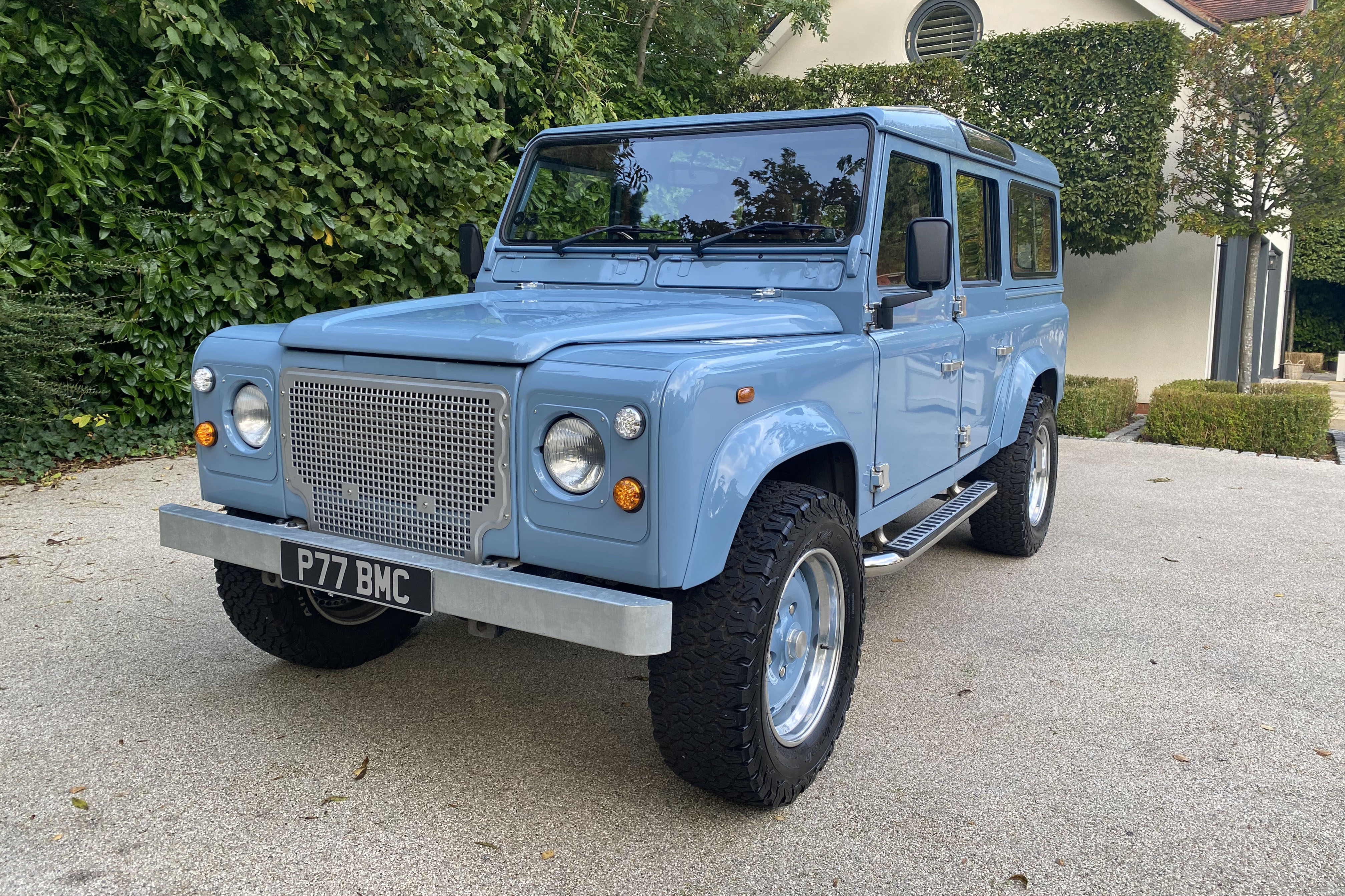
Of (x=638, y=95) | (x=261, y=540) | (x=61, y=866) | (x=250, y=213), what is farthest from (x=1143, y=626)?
(x=638, y=95)

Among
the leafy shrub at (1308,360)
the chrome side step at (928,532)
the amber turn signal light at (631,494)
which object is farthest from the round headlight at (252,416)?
the leafy shrub at (1308,360)

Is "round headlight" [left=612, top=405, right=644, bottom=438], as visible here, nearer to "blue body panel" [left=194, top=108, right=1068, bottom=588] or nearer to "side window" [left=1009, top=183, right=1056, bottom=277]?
"blue body panel" [left=194, top=108, right=1068, bottom=588]

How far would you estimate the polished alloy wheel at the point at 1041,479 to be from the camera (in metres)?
5.71

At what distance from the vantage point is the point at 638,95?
1181cm

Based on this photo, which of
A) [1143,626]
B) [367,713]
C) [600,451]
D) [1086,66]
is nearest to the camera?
[600,451]

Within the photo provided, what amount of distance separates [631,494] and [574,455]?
0.66 feet

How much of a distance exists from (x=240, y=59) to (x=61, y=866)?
6030 mm

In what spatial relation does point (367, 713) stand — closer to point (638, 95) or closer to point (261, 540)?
point (261, 540)

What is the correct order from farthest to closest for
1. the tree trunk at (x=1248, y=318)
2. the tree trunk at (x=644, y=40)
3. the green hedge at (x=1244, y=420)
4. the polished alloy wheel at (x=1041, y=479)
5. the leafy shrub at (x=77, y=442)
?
the tree trunk at (x=644, y=40), the tree trunk at (x=1248, y=318), the green hedge at (x=1244, y=420), the leafy shrub at (x=77, y=442), the polished alloy wheel at (x=1041, y=479)

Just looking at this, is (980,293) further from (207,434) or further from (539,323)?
(207,434)

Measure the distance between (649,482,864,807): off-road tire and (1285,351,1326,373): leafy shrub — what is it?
749 inches

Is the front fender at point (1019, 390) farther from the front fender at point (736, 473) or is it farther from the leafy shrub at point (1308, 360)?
the leafy shrub at point (1308, 360)

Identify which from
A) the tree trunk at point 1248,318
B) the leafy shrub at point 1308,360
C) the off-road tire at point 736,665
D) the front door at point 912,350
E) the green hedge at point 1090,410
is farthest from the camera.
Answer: the leafy shrub at point 1308,360

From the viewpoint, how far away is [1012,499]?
16.9ft
